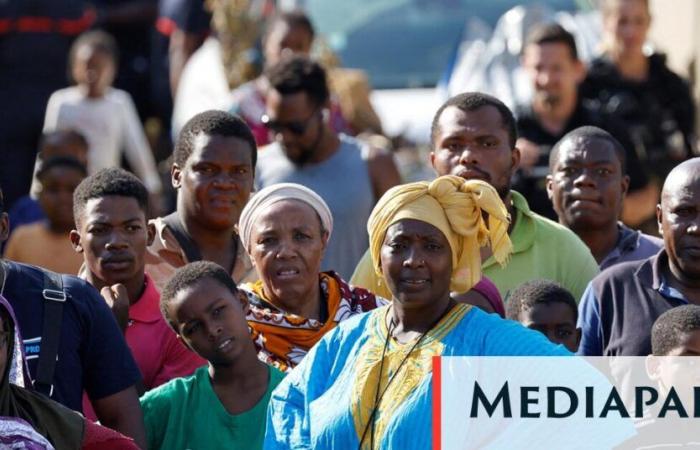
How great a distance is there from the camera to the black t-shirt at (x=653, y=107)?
9.41 m

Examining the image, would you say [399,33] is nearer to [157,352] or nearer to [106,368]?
[157,352]

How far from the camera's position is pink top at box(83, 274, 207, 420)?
6340mm

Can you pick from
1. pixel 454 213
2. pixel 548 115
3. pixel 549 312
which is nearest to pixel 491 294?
pixel 549 312

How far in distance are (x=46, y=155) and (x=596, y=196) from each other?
11.4 ft

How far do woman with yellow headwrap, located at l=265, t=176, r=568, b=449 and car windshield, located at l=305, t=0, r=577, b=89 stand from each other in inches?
236

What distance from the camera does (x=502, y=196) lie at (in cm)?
711

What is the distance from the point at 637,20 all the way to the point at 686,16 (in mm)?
1446

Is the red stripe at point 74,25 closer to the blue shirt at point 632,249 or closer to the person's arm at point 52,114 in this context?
the person's arm at point 52,114

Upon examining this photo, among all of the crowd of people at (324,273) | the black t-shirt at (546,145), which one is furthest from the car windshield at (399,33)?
the black t-shirt at (546,145)

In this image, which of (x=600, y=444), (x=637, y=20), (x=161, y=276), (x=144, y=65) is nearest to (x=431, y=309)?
(x=600, y=444)

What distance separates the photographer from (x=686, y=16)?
11.2 metres

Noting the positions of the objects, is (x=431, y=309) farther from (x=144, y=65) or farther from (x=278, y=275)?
(x=144, y=65)

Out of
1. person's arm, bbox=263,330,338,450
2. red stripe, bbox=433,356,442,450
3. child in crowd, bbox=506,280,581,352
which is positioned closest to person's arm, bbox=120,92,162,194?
child in crowd, bbox=506,280,581,352

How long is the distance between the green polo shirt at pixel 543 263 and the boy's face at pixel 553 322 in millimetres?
560
